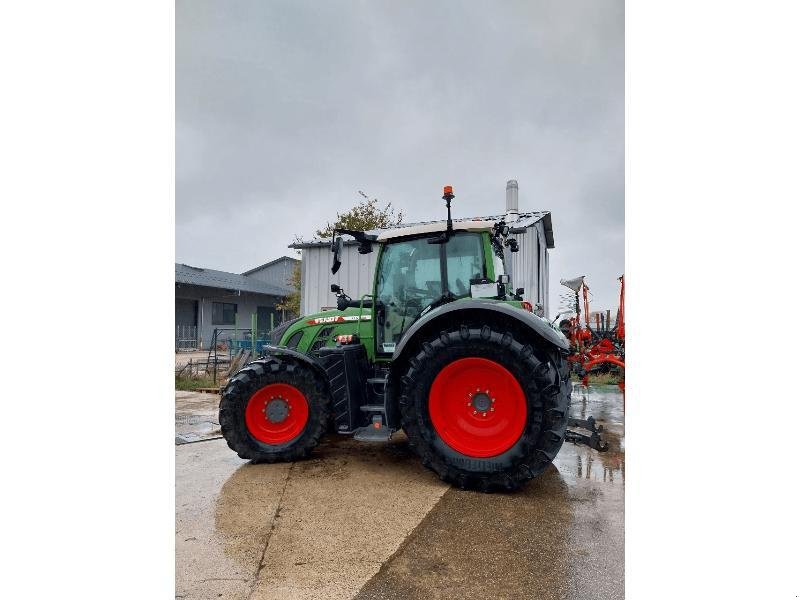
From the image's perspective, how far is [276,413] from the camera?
3.06 meters

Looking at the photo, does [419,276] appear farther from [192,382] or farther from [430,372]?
[192,382]

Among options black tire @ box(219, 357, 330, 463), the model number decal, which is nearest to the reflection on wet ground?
black tire @ box(219, 357, 330, 463)

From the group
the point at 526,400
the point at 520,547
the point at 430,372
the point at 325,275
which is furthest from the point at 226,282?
the point at 520,547

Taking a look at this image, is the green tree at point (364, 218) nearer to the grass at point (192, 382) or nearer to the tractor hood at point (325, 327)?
the grass at point (192, 382)

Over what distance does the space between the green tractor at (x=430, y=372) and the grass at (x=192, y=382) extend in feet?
12.6

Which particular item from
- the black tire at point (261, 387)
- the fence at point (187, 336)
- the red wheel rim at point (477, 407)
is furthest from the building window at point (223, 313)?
the red wheel rim at point (477, 407)

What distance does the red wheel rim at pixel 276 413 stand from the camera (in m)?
3.06

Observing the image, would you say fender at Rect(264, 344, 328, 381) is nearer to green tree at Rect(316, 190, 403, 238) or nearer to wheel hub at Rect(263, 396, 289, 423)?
wheel hub at Rect(263, 396, 289, 423)

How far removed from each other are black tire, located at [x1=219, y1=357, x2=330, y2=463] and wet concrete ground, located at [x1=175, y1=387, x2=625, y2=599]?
10 cm

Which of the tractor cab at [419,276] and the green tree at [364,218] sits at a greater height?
the green tree at [364,218]

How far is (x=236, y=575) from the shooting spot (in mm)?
1610

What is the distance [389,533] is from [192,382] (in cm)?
589
